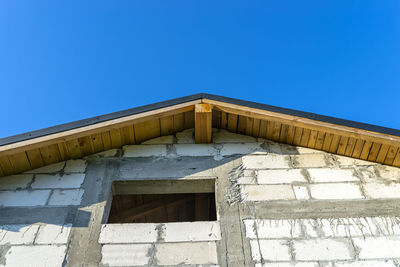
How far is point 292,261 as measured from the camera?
2.98 m

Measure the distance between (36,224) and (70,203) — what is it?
1.14ft

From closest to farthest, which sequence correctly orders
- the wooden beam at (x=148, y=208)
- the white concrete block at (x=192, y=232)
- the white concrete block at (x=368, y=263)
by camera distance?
the white concrete block at (x=368, y=263)
the white concrete block at (x=192, y=232)
the wooden beam at (x=148, y=208)

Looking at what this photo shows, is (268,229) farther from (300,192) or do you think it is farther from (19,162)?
(19,162)

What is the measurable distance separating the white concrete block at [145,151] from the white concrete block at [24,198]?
37.2 inches

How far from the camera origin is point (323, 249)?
3.07 m

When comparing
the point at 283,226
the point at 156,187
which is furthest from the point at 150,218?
the point at 283,226

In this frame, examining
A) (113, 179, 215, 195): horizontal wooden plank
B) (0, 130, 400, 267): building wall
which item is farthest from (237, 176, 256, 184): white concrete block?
(113, 179, 215, 195): horizontal wooden plank

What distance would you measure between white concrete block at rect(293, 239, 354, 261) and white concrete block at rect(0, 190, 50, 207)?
2441 millimetres

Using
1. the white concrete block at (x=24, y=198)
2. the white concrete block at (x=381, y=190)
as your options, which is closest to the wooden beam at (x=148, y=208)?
the white concrete block at (x=24, y=198)

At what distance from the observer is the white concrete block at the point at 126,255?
300 cm

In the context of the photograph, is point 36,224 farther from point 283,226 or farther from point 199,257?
point 283,226

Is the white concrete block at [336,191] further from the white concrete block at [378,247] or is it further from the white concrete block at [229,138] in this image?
the white concrete block at [229,138]

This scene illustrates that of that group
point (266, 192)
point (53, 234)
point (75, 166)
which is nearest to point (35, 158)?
point (75, 166)

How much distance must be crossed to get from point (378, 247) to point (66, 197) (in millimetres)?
2927
